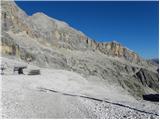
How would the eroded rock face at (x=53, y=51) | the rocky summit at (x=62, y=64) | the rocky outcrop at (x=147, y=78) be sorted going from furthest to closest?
the rocky outcrop at (x=147, y=78), the eroded rock face at (x=53, y=51), the rocky summit at (x=62, y=64)

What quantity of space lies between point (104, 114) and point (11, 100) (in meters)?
4.90

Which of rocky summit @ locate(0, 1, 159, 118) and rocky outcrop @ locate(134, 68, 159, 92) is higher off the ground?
→ rocky summit @ locate(0, 1, 159, 118)

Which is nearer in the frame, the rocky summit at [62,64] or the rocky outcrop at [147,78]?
the rocky summit at [62,64]

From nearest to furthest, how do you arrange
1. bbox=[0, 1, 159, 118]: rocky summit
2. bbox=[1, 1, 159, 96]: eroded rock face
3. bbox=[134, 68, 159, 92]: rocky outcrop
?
1. bbox=[0, 1, 159, 118]: rocky summit
2. bbox=[1, 1, 159, 96]: eroded rock face
3. bbox=[134, 68, 159, 92]: rocky outcrop

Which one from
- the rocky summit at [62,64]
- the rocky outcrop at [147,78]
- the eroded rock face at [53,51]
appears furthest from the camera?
the rocky outcrop at [147,78]

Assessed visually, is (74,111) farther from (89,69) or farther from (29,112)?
(89,69)

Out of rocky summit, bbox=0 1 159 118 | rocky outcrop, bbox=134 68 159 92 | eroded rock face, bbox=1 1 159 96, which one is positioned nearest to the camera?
rocky summit, bbox=0 1 159 118

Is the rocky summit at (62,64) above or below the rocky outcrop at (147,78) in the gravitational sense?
above

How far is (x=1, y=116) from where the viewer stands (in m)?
14.4

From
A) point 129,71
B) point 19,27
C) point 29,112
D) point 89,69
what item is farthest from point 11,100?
point 129,71

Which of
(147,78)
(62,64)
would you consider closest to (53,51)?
(62,64)

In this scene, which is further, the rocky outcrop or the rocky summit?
the rocky outcrop

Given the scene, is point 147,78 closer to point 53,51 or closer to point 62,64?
point 53,51

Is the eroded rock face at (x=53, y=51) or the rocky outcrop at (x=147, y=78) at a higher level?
the eroded rock face at (x=53, y=51)
